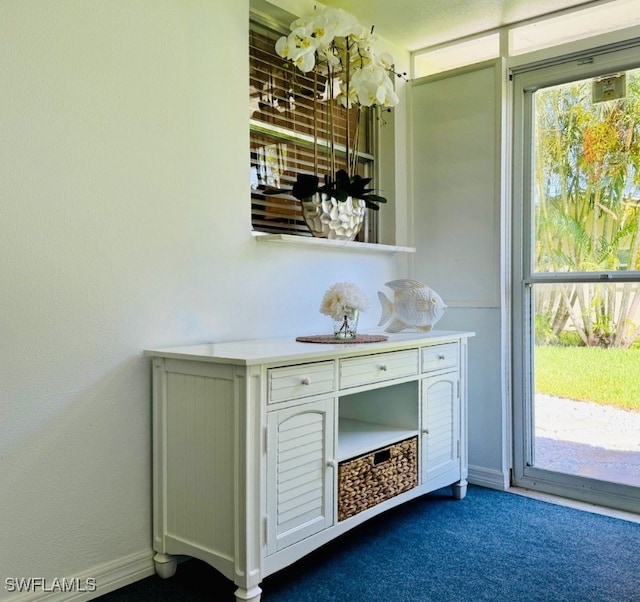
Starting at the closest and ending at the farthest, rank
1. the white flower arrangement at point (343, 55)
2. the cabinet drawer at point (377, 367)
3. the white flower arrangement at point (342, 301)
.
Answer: the cabinet drawer at point (377, 367) < the white flower arrangement at point (342, 301) < the white flower arrangement at point (343, 55)

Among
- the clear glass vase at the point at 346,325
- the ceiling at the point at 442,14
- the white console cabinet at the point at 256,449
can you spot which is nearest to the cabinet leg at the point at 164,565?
the white console cabinet at the point at 256,449

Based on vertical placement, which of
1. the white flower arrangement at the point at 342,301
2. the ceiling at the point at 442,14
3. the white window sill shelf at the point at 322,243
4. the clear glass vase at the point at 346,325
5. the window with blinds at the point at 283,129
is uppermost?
the ceiling at the point at 442,14

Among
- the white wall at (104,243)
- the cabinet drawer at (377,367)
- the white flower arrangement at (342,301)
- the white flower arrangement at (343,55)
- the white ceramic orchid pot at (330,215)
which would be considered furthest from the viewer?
the white ceramic orchid pot at (330,215)

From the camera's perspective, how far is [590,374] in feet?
9.21

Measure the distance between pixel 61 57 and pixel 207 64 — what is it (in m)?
0.59

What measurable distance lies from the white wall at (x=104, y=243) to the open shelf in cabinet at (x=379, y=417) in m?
0.68

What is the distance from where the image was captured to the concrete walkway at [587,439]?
8.88 ft

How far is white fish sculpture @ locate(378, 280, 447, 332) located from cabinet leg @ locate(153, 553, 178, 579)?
4.50ft

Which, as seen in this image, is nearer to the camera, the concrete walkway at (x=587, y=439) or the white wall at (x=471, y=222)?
the concrete walkway at (x=587, y=439)

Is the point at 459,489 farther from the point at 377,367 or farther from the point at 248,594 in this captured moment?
the point at 248,594

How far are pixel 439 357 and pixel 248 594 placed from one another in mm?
1360

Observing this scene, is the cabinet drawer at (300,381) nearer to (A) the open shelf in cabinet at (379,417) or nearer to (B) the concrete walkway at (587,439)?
(A) the open shelf in cabinet at (379,417)

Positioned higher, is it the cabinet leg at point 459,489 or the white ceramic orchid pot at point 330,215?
the white ceramic orchid pot at point 330,215

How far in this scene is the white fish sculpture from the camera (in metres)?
2.68
